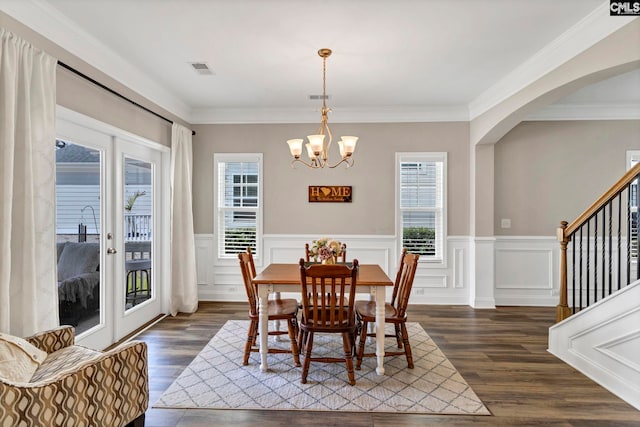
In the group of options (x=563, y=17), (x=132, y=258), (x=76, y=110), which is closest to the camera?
(x=563, y=17)

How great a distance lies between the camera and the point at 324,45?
10.2ft

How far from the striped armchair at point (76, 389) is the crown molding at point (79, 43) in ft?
6.90

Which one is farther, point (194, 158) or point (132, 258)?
point (194, 158)

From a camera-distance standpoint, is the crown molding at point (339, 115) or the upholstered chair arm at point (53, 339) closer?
the upholstered chair arm at point (53, 339)

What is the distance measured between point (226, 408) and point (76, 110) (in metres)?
2.62

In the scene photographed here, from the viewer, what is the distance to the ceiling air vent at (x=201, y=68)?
356 centimetres

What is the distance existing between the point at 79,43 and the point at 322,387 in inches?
132

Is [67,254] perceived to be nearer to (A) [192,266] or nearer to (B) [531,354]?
(A) [192,266]

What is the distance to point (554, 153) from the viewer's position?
4.96m

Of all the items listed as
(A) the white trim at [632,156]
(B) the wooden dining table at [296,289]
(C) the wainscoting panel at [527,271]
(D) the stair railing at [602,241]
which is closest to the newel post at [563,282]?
(D) the stair railing at [602,241]

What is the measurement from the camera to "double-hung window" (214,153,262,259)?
520 cm

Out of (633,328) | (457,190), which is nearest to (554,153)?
(457,190)

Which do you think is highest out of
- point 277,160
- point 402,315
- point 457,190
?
point 277,160

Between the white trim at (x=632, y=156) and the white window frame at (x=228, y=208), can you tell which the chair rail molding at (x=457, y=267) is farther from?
the white trim at (x=632, y=156)
